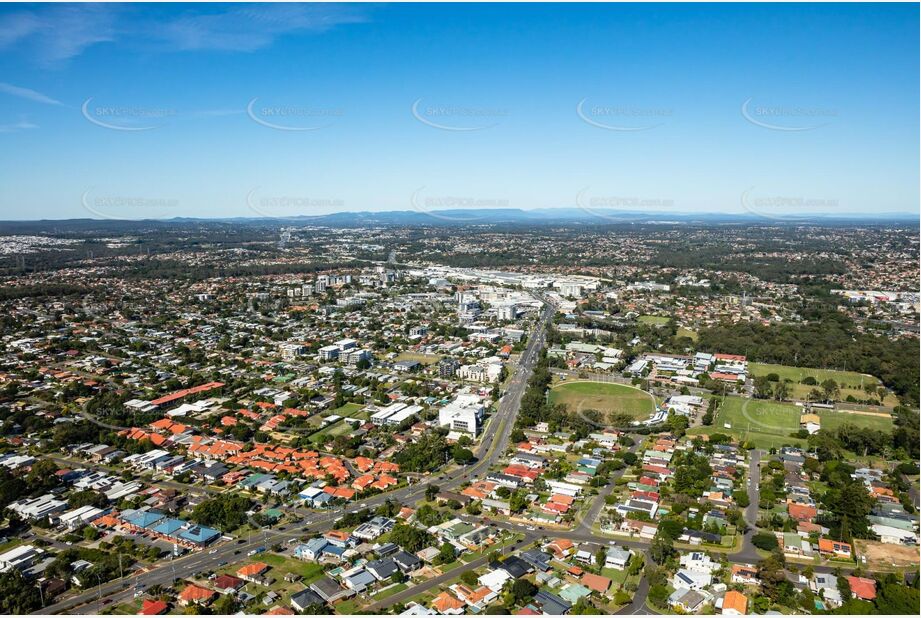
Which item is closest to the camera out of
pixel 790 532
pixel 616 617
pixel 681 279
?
pixel 616 617

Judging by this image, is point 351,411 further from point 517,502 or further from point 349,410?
point 517,502

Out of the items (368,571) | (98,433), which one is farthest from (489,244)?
(368,571)

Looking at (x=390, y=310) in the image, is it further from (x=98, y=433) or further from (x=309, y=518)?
(x=309, y=518)

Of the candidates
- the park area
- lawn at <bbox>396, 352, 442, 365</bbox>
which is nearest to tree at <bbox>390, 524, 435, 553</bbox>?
the park area

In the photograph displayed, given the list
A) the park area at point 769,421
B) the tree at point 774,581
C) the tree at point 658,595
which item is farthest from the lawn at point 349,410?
the tree at point 774,581

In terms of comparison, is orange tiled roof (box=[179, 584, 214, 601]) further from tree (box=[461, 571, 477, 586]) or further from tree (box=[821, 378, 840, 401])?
tree (box=[821, 378, 840, 401])

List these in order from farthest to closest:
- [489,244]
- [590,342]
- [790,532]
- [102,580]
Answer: [489,244] < [590,342] < [790,532] < [102,580]

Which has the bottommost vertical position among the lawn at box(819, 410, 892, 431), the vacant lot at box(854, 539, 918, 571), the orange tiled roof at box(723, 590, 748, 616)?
the vacant lot at box(854, 539, 918, 571)
